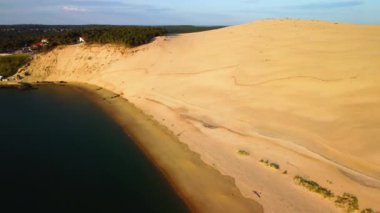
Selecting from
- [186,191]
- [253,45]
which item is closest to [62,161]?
[186,191]

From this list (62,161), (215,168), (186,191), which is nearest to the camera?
(186,191)

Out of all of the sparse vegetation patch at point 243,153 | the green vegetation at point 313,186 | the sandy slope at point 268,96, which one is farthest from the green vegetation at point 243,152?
the green vegetation at point 313,186

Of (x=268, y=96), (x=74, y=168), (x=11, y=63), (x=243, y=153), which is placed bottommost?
(x=74, y=168)

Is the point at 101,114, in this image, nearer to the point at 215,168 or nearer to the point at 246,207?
the point at 215,168

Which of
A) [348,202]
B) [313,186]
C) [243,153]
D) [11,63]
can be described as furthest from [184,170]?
[11,63]

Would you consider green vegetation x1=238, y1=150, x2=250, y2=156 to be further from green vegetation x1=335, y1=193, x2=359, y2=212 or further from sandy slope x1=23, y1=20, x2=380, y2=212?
green vegetation x1=335, y1=193, x2=359, y2=212

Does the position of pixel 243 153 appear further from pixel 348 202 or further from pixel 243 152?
pixel 348 202

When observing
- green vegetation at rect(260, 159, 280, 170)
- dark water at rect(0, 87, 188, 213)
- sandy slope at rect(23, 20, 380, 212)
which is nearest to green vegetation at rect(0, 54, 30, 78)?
sandy slope at rect(23, 20, 380, 212)
